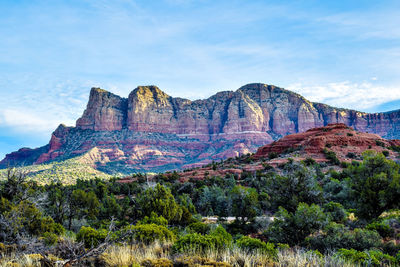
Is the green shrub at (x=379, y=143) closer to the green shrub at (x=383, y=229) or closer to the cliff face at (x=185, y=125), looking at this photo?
the green shrub at (x=383, y=229)

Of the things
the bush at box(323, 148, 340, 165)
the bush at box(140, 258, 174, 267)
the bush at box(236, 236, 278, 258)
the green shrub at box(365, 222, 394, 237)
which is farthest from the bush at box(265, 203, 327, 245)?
the bush at box(323, 148, 340, 165)

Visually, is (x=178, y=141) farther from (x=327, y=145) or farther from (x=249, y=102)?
(x=327, y=145)

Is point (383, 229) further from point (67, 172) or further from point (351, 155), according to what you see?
point (67, 172)

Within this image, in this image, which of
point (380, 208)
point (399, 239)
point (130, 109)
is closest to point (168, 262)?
point (399, 239)

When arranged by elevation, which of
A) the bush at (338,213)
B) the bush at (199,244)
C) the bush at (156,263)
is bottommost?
the bush at (338,213)

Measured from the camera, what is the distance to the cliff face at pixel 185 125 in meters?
123

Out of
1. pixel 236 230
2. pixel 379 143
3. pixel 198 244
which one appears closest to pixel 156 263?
pixel 198 244

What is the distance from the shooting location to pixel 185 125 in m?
159

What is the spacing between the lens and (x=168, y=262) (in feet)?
15.4

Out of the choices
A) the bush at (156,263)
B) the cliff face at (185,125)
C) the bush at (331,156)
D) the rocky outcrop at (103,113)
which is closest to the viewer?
the bush at (156,263)

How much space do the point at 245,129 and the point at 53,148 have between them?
10793 centimetres

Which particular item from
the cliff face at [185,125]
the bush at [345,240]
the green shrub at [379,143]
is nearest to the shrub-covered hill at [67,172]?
the cliff face at [185,125]

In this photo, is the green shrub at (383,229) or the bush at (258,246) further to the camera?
the green shrub at (383,229)

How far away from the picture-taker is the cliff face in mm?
122562
